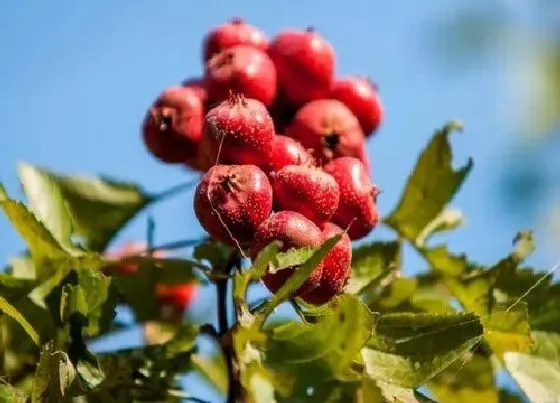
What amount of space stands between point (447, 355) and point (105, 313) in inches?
28.9

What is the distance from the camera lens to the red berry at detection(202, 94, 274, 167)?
1831 millimetres

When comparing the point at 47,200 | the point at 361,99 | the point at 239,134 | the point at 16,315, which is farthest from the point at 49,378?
the point at 361,99

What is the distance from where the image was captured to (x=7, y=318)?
2230mm

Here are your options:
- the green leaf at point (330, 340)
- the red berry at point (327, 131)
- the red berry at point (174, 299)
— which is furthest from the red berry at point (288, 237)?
the red berry at point (174, 299)

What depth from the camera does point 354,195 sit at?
1.90 meters

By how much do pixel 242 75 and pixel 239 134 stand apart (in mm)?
250

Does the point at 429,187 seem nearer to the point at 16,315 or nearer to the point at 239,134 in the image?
the point at 239,134

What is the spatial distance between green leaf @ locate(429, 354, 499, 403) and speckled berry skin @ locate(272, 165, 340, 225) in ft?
2.15

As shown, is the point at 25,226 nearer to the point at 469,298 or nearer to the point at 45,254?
the point at 45,254

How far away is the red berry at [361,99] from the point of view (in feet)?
7.25

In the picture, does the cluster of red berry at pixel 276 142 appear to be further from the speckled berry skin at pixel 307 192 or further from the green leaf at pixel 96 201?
the green leaf at pixel 96 201

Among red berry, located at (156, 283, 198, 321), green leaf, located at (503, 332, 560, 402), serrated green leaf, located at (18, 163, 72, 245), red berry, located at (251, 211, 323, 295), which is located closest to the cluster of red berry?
red berry, located at (251, 211, 323, 295)

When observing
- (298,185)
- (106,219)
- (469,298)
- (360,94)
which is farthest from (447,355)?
(106,219)

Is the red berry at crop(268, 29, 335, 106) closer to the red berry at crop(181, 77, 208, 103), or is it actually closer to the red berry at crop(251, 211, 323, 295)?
the red berry at crop(181, 77, 208, 103)
